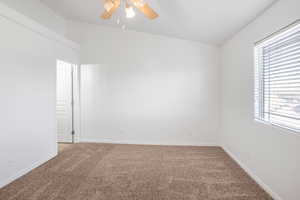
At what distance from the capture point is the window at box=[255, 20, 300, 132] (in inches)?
73.8

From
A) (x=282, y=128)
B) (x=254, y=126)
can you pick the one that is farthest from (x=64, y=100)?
(x=282, y=128)

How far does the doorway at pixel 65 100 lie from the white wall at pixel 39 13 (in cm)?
88

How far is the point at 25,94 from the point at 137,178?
2.14 metres

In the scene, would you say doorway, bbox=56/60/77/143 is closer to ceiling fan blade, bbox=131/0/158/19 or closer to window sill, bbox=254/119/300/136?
ceiling fan blade, bbox=131/0/158/19

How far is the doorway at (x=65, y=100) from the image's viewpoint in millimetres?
4516

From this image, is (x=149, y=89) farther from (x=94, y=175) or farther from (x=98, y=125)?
(x=94, y=175)

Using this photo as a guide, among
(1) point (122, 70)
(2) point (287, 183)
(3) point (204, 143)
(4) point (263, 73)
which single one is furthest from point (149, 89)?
(2) point (287, 183)

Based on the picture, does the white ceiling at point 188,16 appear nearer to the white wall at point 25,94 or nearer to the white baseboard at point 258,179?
the white wall at point 25,94

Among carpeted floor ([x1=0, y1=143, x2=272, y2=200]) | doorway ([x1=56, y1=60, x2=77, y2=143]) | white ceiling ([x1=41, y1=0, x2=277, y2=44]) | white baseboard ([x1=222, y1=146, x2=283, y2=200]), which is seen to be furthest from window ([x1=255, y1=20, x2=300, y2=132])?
doorway ([x1=56, y1=60, x2=77, y2=143])

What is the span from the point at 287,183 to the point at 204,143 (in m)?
2.46

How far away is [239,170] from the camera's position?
9.75ft

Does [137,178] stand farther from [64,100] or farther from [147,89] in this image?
[64,100]

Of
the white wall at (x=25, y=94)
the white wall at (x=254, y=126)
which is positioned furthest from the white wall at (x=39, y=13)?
the white wall at (x=254, y=126)

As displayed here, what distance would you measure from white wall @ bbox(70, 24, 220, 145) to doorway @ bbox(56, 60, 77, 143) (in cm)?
25
